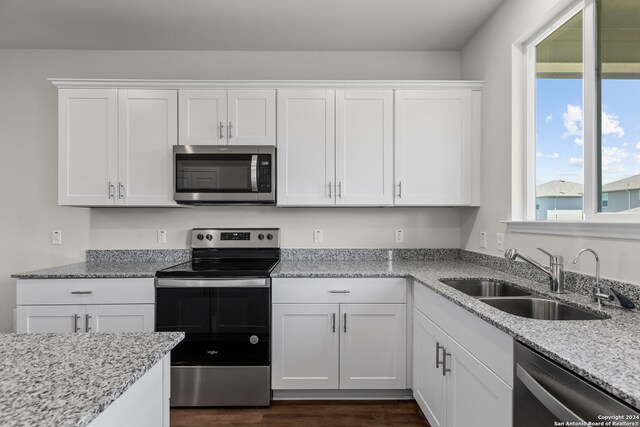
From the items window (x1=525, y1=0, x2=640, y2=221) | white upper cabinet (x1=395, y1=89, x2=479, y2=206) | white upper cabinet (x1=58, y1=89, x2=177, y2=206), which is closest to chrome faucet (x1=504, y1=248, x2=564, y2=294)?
window (x1=525, y1=0, x2=640, y2=221)

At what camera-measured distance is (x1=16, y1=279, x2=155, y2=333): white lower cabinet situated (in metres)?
2.26

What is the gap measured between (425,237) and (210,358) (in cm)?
189

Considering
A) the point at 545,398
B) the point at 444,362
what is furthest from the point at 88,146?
the point at 545,398

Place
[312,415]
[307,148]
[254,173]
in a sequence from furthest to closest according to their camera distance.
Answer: [307,148] → [254,173] → [312,415]

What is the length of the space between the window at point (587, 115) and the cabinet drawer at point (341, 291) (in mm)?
971

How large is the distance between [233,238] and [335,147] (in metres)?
1.11

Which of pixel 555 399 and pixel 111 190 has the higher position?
pixel 111 190

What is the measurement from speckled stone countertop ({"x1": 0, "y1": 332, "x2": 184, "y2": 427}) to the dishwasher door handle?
1.02 metres

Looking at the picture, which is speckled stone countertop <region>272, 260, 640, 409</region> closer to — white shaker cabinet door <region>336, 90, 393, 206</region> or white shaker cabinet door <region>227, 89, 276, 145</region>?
white shaker cabinet door <region>336, 90, 393, 206</region>

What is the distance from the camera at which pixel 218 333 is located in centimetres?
228

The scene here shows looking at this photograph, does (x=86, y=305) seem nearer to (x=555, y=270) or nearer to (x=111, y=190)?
(x=111, y=190)

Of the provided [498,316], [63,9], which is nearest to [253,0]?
[63,9]

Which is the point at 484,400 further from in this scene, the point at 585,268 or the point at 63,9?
the point at 63,9

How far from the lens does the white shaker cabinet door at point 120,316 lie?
2.27m
